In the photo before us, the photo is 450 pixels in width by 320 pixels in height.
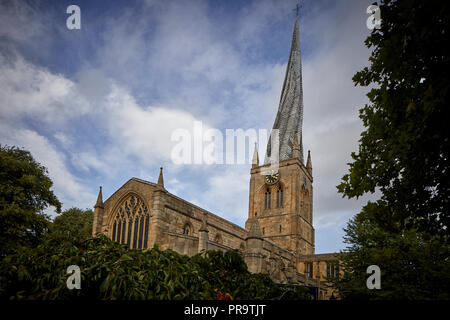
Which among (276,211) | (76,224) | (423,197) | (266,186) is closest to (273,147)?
(266,186)

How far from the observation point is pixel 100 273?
3.30 m

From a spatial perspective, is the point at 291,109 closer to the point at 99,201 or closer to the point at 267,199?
the point at 267,199

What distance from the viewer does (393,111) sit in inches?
230

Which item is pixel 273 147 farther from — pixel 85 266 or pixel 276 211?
pixel 85 266

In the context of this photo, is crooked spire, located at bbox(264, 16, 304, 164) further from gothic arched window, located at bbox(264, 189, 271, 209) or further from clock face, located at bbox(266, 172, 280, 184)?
gothic arched window, located at bbox(264, 189, 271, 209)

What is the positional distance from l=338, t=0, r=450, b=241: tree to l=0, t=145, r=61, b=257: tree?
18.7m

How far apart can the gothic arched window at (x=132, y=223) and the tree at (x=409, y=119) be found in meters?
20.3

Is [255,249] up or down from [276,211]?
down

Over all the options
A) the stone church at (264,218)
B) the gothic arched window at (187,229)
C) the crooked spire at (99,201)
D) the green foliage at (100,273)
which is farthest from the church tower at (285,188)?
the green foliage at (100,273)

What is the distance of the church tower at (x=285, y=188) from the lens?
44625 mm

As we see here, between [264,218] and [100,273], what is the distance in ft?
148

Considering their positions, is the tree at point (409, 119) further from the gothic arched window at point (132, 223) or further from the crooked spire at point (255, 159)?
the crooked spire at point (255, 159)

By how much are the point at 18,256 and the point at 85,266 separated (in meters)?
0.77

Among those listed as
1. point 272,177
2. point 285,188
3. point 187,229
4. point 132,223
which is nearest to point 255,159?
point 272,177
